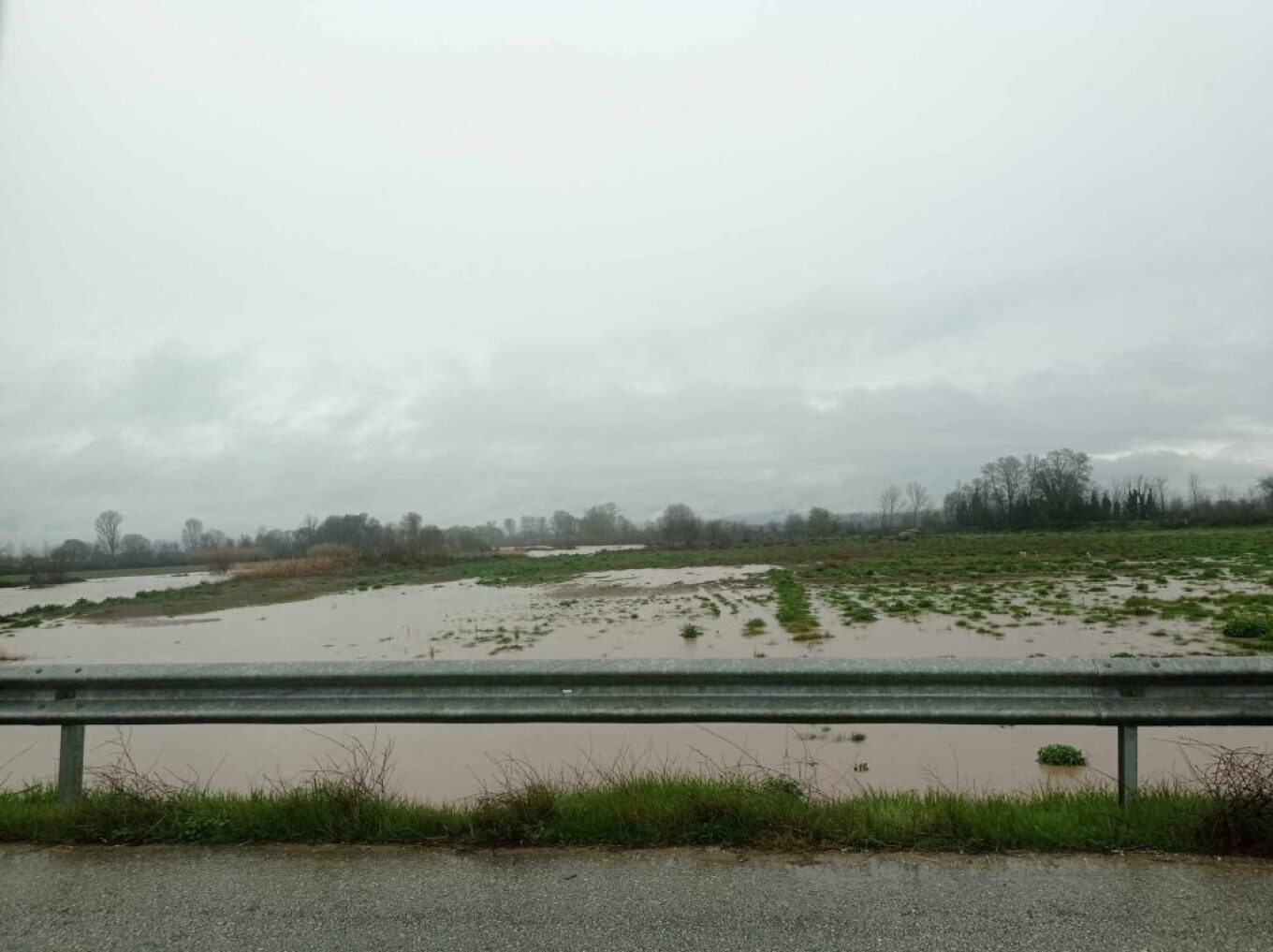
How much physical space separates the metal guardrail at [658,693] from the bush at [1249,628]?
1283 centimetres

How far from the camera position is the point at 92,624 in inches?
1188

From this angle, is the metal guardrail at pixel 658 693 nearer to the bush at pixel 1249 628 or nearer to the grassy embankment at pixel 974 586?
the grassy embankment at pixel 974 586

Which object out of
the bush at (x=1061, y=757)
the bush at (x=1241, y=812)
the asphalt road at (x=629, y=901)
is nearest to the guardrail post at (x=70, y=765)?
the asphalt road at (x=629, y=901)

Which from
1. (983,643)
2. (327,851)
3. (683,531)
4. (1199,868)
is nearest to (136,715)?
(327,851)

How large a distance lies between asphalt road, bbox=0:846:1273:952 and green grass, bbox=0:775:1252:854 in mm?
145

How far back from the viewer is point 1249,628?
14.2m

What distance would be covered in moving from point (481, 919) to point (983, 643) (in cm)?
1390

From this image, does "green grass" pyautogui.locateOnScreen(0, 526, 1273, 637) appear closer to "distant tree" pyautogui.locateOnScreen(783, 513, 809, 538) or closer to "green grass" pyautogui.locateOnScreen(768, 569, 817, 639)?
"green grass" pyautogui.locateOnScreen(768, 569, 817, 639)

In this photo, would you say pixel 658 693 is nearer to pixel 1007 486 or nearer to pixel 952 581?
pixel 952 581

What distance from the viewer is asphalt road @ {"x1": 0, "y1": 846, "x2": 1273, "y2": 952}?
305 centimetres

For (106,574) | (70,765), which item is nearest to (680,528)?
(106,574)

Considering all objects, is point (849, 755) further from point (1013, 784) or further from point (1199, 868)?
point (1199, 868)

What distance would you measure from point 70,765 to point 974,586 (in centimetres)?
2830

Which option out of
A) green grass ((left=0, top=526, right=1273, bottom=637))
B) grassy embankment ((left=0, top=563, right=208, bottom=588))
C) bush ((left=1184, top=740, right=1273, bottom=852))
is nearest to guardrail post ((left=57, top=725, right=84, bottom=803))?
bush ((left=1184, top=740, right=1273, bottom=852))
